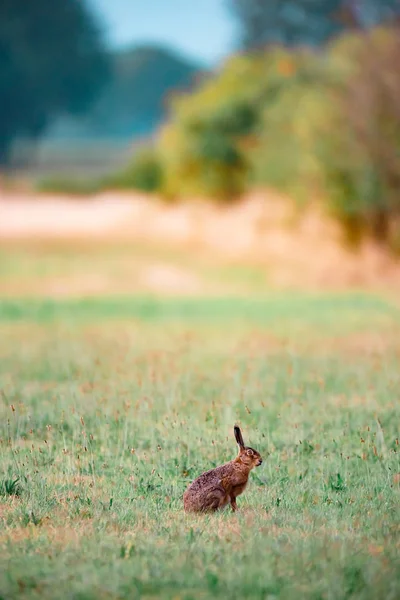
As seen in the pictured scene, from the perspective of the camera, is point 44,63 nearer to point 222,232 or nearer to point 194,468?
point 222,232

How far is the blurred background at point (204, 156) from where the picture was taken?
30.9 metres

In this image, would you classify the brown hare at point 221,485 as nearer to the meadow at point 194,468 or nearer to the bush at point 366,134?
the meadow at point 194,468

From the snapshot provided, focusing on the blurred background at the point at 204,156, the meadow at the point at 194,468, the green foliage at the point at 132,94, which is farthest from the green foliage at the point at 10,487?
the green foliage at the point at 132,94

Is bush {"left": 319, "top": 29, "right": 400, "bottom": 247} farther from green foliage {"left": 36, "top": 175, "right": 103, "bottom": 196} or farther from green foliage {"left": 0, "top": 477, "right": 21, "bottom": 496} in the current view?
green foliage {"left": 0, "top": 477, "right": 21, "bottom": 496}

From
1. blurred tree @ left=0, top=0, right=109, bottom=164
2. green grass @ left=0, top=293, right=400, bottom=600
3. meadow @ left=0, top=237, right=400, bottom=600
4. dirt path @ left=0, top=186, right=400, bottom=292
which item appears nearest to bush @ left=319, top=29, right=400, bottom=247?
dirt path @ left=0, top=186, right=400, bottom=292

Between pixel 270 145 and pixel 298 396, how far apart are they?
26269mm

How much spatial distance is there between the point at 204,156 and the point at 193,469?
1300 inches

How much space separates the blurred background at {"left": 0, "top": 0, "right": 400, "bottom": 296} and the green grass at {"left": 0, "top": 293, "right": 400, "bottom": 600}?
1535 centimetres

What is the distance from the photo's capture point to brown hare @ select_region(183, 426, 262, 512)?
6.47 m

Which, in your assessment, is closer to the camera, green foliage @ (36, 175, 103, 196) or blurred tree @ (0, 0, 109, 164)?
green foliage @ (36, 175, 103, 196)

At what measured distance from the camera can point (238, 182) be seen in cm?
4062

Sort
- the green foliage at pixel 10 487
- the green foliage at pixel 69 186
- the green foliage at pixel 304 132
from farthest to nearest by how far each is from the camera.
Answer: the green foliage at pixel 69 186 < the green foliage at pixel 304 132 < the green foliage at pixel 10 487

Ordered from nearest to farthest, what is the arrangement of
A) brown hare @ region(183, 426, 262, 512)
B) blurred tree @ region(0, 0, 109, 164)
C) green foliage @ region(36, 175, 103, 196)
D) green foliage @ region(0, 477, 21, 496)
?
1. brown hare @ region(183, 426, 262, 512)
2. green foliage @ region(0, 477, 21, 496)
3. green foliage @ region(36, 175, 103, 196)
4. blurred tree @ region(0, 0, 109, 164)

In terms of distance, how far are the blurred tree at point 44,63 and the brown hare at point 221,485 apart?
36.9m
